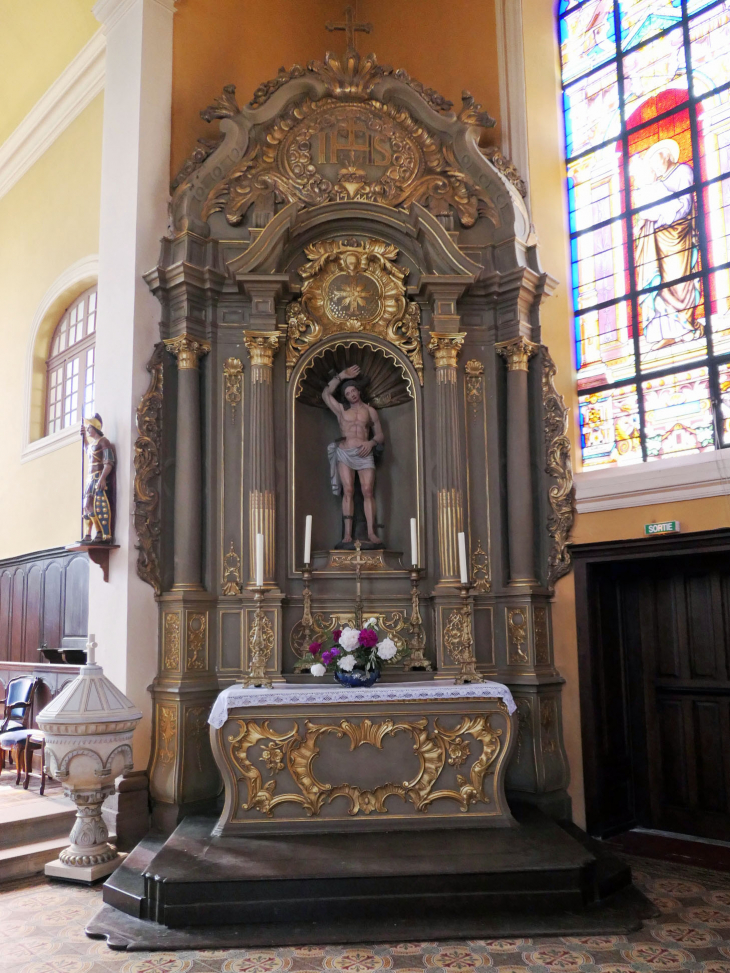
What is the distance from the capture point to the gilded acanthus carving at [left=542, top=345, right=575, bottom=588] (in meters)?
7.05

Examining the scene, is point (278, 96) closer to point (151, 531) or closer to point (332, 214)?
point (332, 214)

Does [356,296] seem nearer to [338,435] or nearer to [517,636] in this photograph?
[338,435]

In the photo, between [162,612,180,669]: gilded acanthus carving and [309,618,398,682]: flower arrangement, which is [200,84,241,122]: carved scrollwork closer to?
[162,612,180,669]: gilded acanthus carving

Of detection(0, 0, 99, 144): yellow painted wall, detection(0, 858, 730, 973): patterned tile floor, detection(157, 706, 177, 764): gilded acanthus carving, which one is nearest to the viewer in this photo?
detection(0, 858, 730, 973): patterned tile floor

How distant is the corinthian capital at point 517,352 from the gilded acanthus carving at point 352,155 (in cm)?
110

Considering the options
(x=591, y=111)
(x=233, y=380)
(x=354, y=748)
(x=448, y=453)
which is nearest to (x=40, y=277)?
(x=233, y=380)

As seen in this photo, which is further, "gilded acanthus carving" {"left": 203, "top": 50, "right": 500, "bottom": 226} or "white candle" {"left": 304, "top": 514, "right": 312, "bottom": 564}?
"gilded acanthus carving" {"left": 203, "top": 50, "right": 500, "bottom": 226}

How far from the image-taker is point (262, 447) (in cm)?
693

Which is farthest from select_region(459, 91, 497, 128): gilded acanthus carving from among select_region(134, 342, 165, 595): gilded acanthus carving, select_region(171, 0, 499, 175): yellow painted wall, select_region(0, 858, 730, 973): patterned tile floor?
select_region(0, 858, 730, 973): patterned tile floor

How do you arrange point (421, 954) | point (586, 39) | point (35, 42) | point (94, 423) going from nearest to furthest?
point (421, 954) < point (94, 423) < point (586, 39) < point (35, 42)

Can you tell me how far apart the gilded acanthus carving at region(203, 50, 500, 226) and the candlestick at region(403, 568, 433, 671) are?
124 inches

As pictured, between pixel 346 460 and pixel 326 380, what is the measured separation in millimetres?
873

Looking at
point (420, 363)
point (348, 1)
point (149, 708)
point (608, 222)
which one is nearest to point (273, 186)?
point (420, 363)

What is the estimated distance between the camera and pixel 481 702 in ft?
19.1
